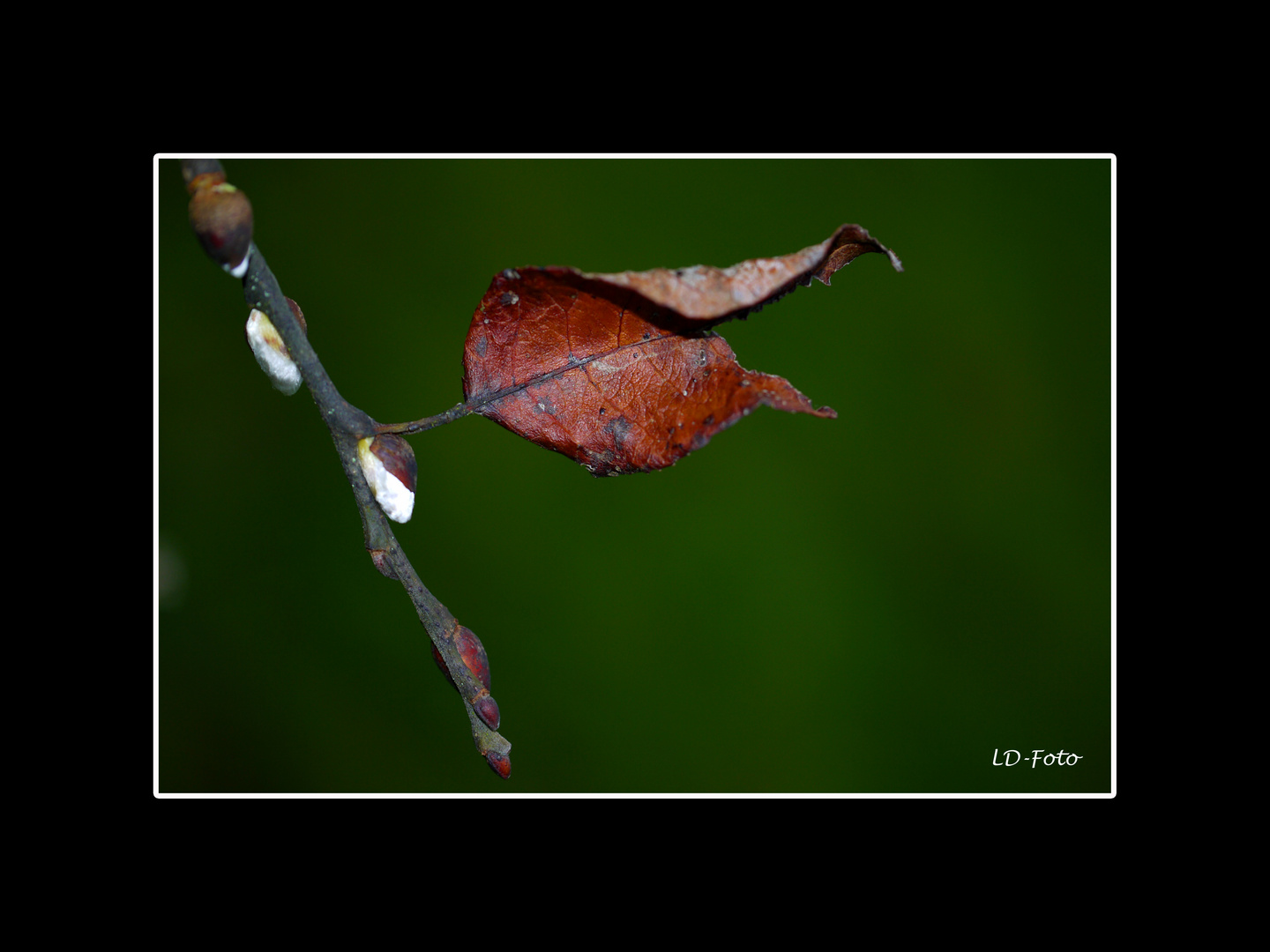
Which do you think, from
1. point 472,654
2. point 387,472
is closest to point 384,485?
point 387,472

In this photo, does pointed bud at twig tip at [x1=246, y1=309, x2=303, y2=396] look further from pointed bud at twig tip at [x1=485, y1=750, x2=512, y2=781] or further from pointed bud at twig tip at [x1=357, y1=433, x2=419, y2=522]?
pointed bud at twig tip at [x1=485, y1=750, x2=512, y2=781]

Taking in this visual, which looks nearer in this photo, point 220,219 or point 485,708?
point 220,219

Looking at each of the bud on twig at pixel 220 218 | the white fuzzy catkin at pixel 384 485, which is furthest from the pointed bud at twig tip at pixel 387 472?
the bud on twig at pixel 220 218

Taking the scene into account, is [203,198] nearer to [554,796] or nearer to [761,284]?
[761,284]

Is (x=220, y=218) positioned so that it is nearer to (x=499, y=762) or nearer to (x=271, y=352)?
(x=271, y=352)

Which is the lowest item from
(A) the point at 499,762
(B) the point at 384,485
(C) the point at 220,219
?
(A) the point at 499,762
